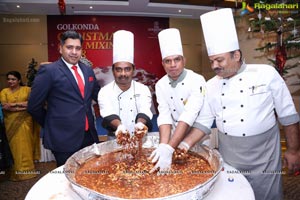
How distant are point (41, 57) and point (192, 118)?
5454 mm

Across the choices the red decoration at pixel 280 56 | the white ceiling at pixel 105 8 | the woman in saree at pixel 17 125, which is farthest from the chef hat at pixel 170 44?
the white ceiling at pixel 105 8

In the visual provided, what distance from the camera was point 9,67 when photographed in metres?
5.91

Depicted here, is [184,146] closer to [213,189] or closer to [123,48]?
[213,189]

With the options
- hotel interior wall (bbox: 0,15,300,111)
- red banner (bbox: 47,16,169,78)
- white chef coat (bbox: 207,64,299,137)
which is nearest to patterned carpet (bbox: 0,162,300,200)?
white chef coat (bbox: 207,64,299,137)

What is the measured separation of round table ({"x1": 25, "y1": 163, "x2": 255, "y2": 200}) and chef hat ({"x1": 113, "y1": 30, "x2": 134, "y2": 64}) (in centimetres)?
102

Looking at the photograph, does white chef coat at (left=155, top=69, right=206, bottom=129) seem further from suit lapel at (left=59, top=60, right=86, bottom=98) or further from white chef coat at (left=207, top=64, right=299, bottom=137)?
suit lapel at (left=59, top=60, right=86, bottom=98)

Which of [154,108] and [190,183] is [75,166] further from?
[154,108]

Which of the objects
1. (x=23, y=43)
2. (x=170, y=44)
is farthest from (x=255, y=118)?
(x=23, y=43)

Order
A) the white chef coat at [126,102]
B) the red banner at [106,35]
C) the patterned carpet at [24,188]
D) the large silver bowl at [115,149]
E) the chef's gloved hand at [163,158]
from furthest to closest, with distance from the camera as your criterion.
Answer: the red banner at [106,35], the patterned carpet at [24,188], the white chef coat at [126,102], the chef's gloved hand at [163,158], the large silver bowl at [115,149]

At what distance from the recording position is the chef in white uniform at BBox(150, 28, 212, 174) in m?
1.51

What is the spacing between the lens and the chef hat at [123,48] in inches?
75.7

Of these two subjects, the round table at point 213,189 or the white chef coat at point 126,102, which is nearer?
the round table at point 213,189

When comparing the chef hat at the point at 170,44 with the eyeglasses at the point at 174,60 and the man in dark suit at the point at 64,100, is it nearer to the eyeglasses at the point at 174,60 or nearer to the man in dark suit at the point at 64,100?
the eyeglasses at the point at 174,60

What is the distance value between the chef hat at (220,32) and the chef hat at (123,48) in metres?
0.65
